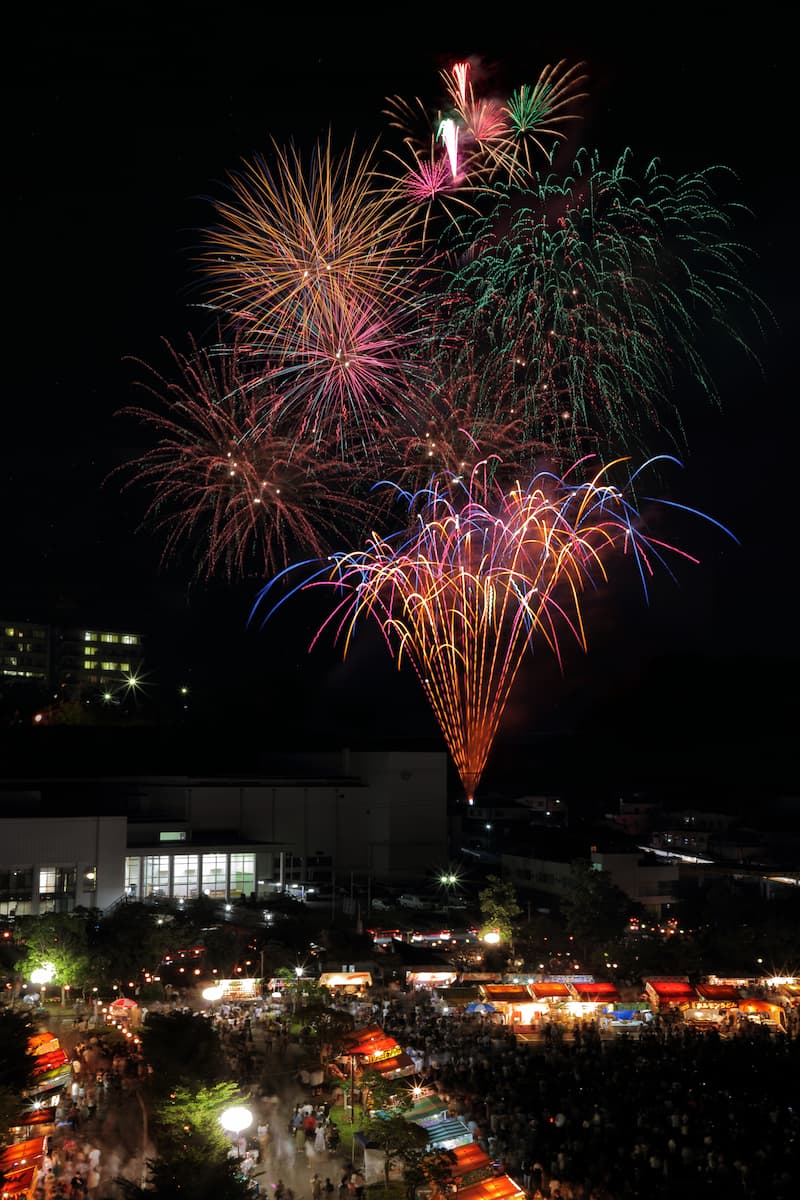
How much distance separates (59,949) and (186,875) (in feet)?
30.1

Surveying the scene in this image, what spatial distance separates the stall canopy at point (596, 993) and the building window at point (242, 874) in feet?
41.3

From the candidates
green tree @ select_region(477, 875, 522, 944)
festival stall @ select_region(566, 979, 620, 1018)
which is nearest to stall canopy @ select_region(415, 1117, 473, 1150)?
festival stall @ select_region(566, 979, 620, 1018)

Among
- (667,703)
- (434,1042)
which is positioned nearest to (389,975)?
(434,1042)

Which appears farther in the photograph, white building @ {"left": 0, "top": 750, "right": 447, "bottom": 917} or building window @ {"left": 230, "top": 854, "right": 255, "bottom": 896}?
building window @ {"left": 230, "top": 854, "right": 255, "bottom": 896}

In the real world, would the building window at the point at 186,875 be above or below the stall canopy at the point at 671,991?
above

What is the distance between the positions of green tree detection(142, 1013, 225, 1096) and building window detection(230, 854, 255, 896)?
586 inches

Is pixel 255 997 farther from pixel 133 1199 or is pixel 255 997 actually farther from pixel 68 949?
pixel 133 1199

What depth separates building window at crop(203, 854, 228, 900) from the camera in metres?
27.5

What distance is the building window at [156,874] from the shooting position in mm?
26750

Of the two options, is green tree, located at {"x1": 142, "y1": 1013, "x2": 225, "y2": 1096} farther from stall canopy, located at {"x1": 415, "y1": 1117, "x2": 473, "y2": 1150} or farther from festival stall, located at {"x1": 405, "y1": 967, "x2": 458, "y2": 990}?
festival stall, located at {"x1": 405, "y1": 967, "x2": 458, "y2": 990}

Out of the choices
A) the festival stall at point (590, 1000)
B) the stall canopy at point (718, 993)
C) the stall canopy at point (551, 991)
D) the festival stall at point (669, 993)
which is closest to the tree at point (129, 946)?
the stall canopy at point (551, 991)

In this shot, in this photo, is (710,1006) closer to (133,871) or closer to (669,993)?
(669,993)

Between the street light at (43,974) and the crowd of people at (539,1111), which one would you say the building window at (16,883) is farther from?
the crowd of people at (539,1111)

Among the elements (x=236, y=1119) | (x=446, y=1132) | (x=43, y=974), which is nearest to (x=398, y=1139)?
(x=446, y=1132)
